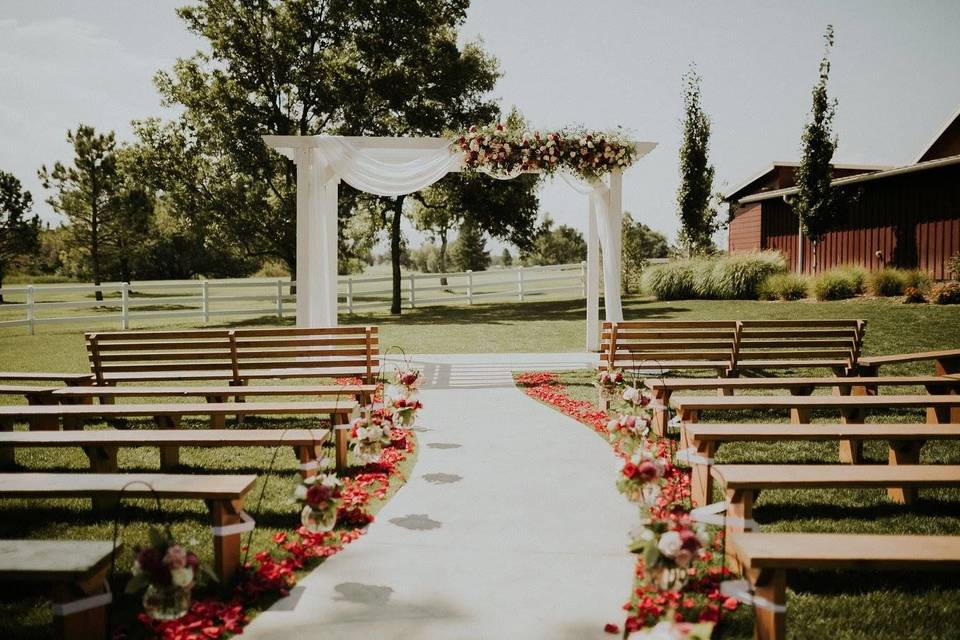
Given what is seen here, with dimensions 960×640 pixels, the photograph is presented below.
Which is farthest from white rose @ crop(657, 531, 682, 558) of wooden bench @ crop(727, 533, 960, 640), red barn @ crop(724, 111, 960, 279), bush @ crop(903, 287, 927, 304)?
red barn @ crop(724, 111, 960, 279)

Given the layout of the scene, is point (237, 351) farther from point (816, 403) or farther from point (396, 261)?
point (396, 261)

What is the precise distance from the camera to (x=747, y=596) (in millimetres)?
2693

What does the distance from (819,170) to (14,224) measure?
134 ft

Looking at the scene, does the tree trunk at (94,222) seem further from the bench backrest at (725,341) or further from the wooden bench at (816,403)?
the wooden bench at (816,403)

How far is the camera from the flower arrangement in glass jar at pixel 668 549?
251 centimetres

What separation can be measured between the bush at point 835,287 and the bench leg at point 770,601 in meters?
17.7

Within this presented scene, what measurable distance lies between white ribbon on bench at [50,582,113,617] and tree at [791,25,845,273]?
24.2 metres

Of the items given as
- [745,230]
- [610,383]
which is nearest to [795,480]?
[610,383]

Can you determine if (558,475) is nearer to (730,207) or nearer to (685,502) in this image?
(685,502)

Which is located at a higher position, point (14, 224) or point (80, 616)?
point (14, 224)

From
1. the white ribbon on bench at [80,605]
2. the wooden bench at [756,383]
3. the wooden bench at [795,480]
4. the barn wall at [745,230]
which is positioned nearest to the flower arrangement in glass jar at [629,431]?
the wooden bench at [795,480]

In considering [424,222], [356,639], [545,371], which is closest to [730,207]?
[424,222]

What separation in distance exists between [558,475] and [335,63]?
821 inches

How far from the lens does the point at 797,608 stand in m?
3.09
